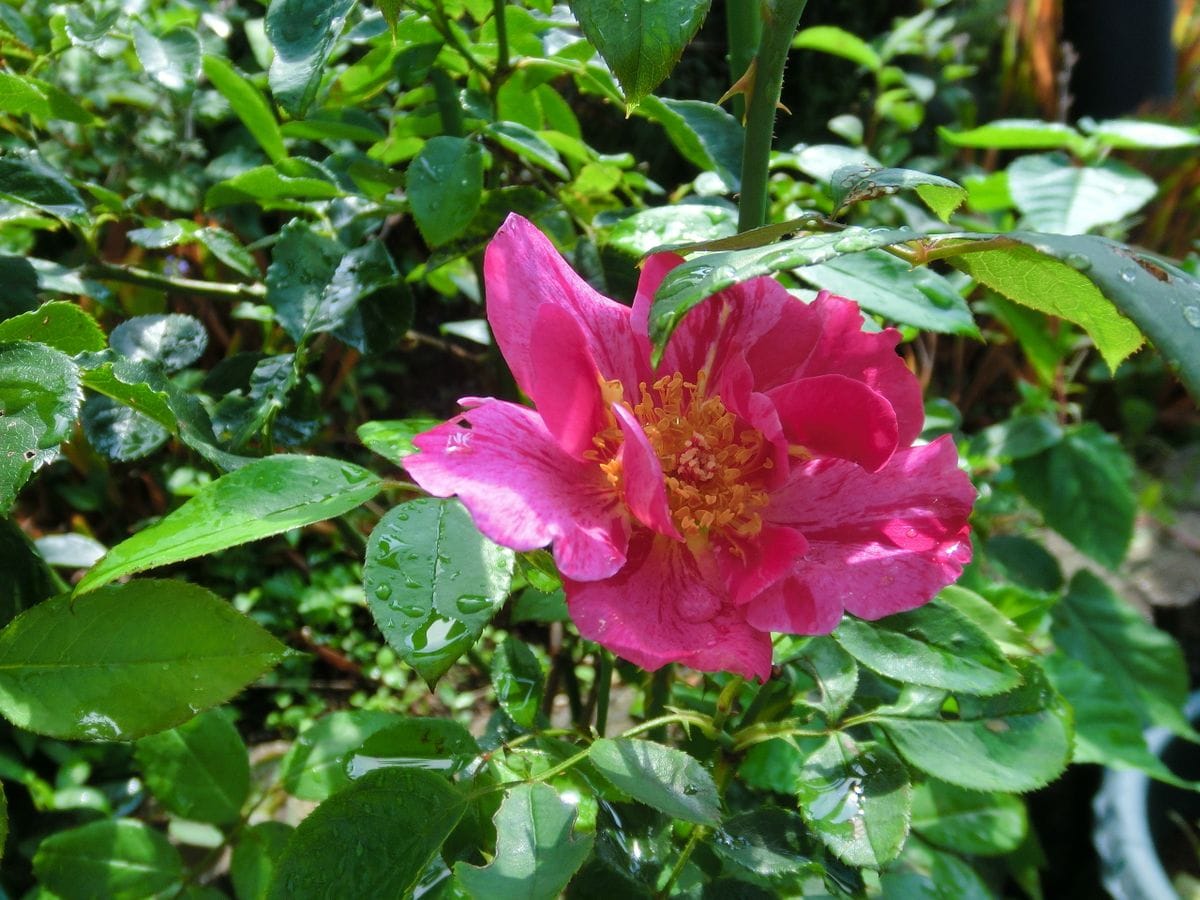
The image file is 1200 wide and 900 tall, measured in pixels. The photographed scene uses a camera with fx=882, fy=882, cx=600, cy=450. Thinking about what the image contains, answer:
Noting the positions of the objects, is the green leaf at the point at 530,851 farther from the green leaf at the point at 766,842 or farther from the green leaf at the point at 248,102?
the green leaf at the point at 248,102

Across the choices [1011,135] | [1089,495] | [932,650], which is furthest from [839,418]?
[1089,495]

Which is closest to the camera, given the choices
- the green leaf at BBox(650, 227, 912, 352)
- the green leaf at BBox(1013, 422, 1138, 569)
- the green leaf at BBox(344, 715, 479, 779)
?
the green leaf at BBox(650, 227, 912, 352)

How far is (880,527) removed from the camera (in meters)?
0.48

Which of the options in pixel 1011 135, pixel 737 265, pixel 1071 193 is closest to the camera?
pixel 737 265

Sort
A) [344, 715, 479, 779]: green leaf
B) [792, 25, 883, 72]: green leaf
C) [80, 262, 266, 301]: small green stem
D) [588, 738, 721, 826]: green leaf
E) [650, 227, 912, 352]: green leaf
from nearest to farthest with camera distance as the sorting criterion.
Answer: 1. [650, 227, 912, 352]: green leaf
2. [588, 738, 721, 826]: green leaf
3. [344, 715, 479, 779]: green leaf
4. [80, 262, 266, 301]: small green stem
5. [792, 25, 883, 72]: green leaf

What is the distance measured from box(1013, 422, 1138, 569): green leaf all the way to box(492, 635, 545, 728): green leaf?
35.1 inches

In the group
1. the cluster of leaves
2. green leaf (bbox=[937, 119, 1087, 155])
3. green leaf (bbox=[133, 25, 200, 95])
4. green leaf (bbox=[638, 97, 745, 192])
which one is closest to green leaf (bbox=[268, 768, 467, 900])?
the cluster of leaves

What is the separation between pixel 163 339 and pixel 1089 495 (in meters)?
1.15

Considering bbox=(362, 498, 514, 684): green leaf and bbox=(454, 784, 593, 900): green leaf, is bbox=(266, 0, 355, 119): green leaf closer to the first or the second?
bbox=(362, 498, 514, 684): green leaf

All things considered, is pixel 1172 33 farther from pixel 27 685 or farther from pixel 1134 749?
pixel 27 685

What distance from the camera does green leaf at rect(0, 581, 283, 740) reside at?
45cm

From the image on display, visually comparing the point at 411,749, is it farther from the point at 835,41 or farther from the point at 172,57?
the point at 835,41

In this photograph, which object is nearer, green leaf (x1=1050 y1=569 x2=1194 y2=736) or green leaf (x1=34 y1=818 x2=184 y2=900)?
green leaf (x1=34 y1=818 x2=184 y2=900)

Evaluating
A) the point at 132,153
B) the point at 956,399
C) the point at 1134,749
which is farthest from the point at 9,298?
the point at 956,399
